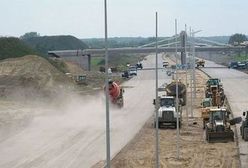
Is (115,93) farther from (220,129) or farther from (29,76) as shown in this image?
(29,76)

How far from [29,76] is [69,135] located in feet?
125

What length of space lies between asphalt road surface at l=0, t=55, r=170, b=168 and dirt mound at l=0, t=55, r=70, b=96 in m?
9.27

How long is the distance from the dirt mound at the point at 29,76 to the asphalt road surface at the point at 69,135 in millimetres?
9269

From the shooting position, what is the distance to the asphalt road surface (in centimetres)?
3225

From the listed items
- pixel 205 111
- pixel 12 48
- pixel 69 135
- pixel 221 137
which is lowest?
pixel 69 135

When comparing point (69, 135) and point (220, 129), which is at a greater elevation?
point (220, 129)

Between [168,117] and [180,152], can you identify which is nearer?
[180,152]

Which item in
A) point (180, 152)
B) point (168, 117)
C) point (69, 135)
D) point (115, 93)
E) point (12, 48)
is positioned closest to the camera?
point (180, 152)

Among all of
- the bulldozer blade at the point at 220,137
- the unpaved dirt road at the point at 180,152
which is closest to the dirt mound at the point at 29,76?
the unpaved dirt road at the point at 180,152

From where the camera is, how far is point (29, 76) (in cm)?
7800

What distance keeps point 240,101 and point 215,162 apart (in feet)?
135

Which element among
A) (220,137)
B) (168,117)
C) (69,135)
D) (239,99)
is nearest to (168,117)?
(168,117)

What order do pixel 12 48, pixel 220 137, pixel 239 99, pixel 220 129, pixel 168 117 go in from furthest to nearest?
1. pixel 12 48
2. pixel 239 99
3. pixel 168 117
4. pixel 220 129
5. pixel 220 137

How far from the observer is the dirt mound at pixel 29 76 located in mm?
73875
